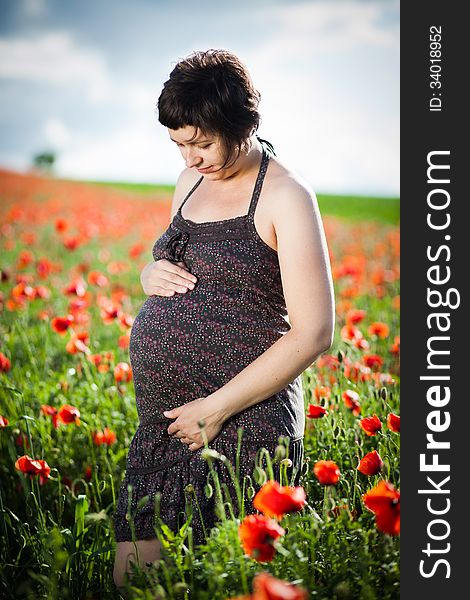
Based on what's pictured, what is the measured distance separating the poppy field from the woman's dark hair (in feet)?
2.66

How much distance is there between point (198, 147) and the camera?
1.93 meters

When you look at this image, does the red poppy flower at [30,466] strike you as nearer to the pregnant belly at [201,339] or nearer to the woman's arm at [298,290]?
the pregnant belly at [201,339]

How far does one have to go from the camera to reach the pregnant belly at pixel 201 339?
2053 millimetres

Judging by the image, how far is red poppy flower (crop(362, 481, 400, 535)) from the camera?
144 cm

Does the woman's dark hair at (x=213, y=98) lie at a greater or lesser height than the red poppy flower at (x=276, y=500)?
greater

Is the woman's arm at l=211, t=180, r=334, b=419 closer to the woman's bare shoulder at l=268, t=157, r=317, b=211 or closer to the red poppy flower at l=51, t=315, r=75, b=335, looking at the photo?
the woman's bare shoulder at l=268, t=157, r=317, b=211

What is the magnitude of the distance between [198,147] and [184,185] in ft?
1.41

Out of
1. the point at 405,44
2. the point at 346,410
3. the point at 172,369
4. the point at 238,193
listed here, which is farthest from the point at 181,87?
the point at 346,410

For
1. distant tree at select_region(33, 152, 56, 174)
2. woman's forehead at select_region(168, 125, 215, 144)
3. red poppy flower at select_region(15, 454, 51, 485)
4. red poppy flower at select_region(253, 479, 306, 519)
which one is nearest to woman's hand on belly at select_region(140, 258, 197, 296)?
woman's forehead at select_region(168, 125, 215, 144)

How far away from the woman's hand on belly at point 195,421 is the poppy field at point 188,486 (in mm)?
55

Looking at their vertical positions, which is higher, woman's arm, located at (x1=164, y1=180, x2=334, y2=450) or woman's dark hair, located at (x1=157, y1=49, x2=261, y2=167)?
woman's dark hair, located at (x1=157, y1=49, x2=261, y2=167)

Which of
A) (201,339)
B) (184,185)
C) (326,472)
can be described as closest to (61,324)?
(184,185)

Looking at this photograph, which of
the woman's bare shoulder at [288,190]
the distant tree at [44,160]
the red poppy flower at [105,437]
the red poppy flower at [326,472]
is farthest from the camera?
the distant tree at [44,160]

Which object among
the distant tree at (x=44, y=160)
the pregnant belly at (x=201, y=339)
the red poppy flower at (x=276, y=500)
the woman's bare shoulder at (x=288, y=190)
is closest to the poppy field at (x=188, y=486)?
the red poppy flower at (x=276, y=500)
